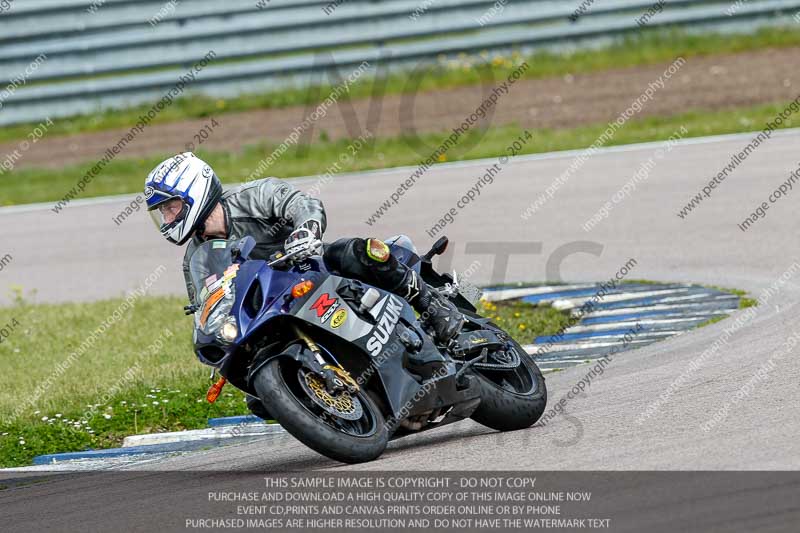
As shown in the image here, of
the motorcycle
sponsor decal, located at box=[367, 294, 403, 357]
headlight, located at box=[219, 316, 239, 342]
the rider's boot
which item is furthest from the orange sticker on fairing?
the rider's boot

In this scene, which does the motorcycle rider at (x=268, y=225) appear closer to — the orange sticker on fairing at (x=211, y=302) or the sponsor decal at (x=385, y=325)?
the sponsor decal at (x=385, y=325)

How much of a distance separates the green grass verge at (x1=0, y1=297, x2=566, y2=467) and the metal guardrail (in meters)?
9.36

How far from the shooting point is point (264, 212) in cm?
641

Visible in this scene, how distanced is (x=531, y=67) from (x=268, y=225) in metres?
15.5

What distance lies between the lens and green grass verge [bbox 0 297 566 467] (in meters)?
8.09

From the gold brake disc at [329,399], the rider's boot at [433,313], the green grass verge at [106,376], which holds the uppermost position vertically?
the rider's boot at [433,313]

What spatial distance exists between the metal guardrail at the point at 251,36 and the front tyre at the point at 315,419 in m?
15.4

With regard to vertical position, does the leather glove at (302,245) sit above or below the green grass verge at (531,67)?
above

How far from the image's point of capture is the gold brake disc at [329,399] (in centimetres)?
568

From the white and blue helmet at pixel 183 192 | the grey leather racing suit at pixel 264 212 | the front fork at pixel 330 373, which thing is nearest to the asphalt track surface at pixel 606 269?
the front fork at pixel 330 373

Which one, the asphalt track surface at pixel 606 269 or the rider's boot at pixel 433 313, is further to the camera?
the rider's boot at pixel 433 313

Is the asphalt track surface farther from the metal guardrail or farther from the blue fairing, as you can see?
the metal guardrail

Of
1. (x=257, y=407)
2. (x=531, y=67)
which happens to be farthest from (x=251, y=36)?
(x=257, y=407)

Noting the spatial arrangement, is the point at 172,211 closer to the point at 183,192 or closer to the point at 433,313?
the point at 183,192
